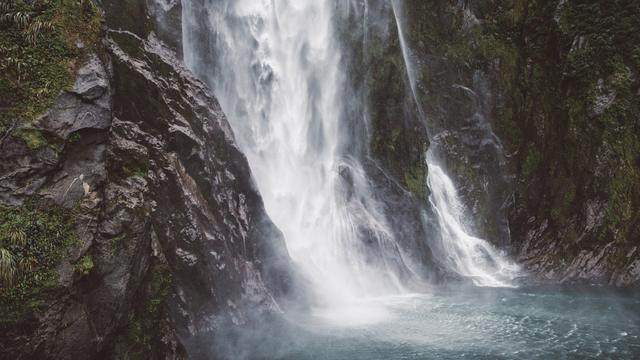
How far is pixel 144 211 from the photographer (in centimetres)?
889

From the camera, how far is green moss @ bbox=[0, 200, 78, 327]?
6.61m

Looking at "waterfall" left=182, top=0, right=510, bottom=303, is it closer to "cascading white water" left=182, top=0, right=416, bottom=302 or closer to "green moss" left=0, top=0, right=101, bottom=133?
"cascading white water" left=182, top=0, right=416, bottom=302

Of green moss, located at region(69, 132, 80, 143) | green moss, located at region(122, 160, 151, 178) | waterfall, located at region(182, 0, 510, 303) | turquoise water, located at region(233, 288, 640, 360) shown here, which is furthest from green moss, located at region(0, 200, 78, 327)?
waterfall, located at region(182, 0, 510, 303)

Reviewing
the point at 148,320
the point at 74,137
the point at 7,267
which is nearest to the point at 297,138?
the point at 148,320

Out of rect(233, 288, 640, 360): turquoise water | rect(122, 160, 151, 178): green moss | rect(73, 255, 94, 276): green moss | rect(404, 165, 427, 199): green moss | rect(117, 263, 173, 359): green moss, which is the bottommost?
rect(233, 288, 640, 360): turquoise water

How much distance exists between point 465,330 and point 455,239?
8895 millimetres

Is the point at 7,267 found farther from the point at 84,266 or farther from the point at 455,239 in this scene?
the point at 455,239

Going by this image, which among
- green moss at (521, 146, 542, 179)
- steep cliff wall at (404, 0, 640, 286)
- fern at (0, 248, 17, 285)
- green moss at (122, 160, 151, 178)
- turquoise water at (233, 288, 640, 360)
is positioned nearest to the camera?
fern at (0, 248, 17, 285)

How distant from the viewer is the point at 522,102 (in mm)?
22781

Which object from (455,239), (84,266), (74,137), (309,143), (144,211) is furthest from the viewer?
(455,239)

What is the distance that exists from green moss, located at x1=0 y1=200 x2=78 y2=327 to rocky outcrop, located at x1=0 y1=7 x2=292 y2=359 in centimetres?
15

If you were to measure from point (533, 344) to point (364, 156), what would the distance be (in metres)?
11.4

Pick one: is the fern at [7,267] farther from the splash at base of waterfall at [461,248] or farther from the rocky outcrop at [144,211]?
the splash at base of waterfall at [461,248]

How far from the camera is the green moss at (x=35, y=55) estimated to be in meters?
7.44
